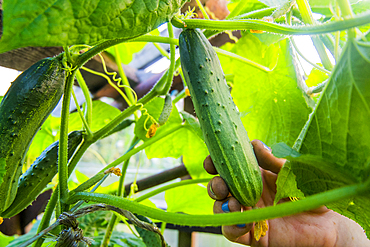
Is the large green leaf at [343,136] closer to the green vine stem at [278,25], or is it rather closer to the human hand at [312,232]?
the green vine stem at [278,25]

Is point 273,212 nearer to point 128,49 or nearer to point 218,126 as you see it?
point 218,126

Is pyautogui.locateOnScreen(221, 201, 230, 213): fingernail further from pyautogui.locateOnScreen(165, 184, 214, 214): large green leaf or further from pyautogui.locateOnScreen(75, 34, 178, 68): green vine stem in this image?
pyautogui.locateOnScreen(165, 184, 214, 214): large green leaf

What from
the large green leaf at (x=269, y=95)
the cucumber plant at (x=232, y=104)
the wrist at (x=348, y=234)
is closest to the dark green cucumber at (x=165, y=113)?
the cucumber plant at (x=232, y=104)

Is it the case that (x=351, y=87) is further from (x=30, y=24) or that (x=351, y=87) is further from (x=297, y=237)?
(x=297, y=237)

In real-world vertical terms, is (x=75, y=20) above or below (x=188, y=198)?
above

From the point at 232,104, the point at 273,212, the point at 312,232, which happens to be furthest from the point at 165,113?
the point at 312,232

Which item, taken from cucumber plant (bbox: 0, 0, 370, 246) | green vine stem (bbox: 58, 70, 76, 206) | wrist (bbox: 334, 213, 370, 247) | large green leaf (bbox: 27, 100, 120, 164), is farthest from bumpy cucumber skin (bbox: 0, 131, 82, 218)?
wrist (bbox: 334, 213, 370, 247)
